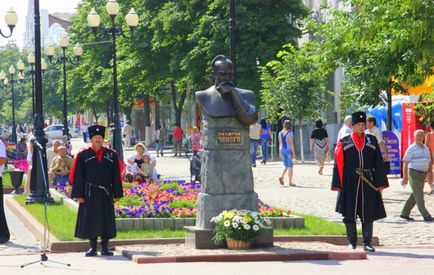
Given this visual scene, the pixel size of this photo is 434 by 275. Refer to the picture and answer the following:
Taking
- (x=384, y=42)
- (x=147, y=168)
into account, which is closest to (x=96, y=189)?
(x=384, y=42)

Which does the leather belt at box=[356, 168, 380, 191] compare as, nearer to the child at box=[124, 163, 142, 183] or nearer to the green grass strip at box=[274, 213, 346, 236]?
the green grass strip at box=[274, 213, 346, 236]

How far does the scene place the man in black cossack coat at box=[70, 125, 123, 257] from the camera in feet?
50.3

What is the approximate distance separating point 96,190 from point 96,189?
0.05ft

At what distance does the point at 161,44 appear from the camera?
5659 centimetres

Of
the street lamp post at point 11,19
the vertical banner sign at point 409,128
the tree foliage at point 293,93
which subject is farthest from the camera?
the tree foliage at point 293,93

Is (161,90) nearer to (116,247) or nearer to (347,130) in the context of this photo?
(347,130)

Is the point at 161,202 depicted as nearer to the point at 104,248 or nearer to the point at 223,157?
the point at 104,248

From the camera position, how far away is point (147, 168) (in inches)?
1049

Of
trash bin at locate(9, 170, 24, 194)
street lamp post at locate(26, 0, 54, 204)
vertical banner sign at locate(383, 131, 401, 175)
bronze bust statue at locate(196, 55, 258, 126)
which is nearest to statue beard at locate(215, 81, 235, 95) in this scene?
bronze bust statue at locate(196, 55, 258, 126)

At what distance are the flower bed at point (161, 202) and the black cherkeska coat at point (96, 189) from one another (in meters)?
2.60

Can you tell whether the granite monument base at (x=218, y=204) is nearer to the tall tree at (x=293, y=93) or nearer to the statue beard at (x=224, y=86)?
the statue beard at (x=224, y=86)

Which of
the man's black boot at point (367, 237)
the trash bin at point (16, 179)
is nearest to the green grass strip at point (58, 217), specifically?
the man's black boot at point (367, 237)

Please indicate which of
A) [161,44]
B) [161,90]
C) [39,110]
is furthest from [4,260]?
[161,90]

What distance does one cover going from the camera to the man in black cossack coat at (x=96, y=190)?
15.3 metres
